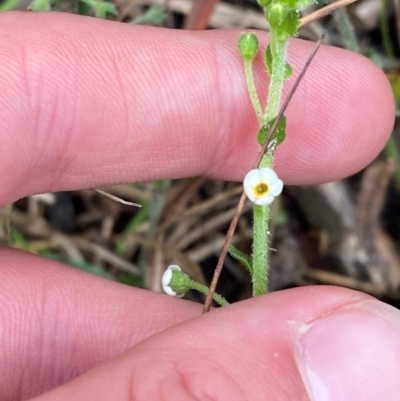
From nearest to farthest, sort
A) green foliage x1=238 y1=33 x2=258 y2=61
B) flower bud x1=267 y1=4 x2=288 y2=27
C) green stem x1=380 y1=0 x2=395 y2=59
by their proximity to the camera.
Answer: flower bud x1=267 y1=4 x2=288 y2=27
green foliage x1=238 y1=33 x2=258 y2=61
green stem x1=380 y1=0 x2=395 y2=59

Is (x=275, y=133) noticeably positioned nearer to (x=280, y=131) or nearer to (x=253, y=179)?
(x=280, y=131)

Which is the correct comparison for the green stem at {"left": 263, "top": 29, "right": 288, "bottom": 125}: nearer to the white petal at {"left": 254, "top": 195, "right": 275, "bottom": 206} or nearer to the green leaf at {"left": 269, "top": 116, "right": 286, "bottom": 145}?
the green leaf at {"left": 269, "top": 116, "right": 286, "bottom": 145}

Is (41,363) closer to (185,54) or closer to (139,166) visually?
(139,166)

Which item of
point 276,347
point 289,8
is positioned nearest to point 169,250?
point 276,347

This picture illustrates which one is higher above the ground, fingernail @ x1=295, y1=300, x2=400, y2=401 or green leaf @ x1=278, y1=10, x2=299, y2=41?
green leaf @ x1=278, y1=10, x2=299, y2=41

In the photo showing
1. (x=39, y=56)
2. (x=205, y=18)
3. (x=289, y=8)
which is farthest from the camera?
(x=205, y=18)

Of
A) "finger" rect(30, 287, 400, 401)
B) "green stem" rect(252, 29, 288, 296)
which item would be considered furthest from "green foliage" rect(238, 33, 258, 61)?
"finger" rect(30, 287, 400, 401)

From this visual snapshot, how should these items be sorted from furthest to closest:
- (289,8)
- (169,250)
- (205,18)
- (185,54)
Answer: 1. (169,250)
2. (205,18)
3. (185,54)
4. (289,8)
